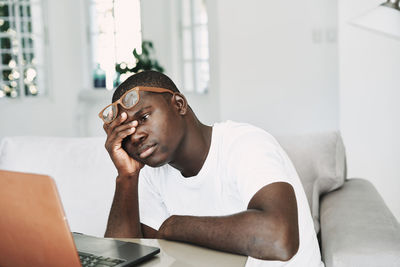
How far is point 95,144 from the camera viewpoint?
1977 mm

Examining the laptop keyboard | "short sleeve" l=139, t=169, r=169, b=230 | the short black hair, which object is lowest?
"short sleeve" l=139, t=169, r=169, b=230

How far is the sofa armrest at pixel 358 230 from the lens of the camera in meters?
1.24

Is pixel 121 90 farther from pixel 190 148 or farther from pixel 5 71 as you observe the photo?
pixel 5 71

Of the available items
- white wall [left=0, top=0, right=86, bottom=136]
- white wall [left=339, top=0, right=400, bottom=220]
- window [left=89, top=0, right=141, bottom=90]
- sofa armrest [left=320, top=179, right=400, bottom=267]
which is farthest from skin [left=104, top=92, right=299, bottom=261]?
white wall [left=0, top=0, right=86, bottom=136]

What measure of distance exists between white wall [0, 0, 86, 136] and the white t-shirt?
13.2 feet

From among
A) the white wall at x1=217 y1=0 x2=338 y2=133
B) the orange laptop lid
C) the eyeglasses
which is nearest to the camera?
the orange laptop lid

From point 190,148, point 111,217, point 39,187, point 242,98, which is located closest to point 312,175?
point 190,148

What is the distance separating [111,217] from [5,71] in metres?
4.19

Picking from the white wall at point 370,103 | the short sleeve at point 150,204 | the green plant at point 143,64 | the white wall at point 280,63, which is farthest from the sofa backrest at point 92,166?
the green plant at point 143,64

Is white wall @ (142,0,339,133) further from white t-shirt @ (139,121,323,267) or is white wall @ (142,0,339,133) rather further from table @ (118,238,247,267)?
table @ (118,238,247,267)

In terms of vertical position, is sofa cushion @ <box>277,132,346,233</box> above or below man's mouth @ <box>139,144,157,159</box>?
below

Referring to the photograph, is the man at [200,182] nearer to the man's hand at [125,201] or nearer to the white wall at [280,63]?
the man's hand at [125,201]

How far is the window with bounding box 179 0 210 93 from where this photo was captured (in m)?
4.67

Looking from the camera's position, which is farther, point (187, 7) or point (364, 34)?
point (187, 7)
